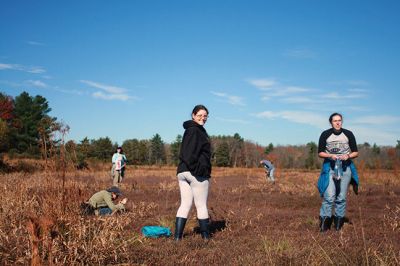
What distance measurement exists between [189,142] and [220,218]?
2.93m

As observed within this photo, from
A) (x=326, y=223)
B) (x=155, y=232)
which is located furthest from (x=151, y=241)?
(x=326, y=223)

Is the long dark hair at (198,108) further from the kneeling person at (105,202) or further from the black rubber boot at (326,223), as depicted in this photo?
the kneeling person at (105,202)

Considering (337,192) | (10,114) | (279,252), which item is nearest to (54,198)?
(279,252)

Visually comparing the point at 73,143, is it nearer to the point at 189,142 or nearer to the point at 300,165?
the point at 189,142

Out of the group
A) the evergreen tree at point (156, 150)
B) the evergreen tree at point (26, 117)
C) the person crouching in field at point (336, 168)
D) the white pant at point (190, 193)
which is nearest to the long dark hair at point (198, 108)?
the white pant at point (190, 193)

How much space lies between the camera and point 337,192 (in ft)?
22.1

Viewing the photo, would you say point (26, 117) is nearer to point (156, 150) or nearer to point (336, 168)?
point (156, 150)

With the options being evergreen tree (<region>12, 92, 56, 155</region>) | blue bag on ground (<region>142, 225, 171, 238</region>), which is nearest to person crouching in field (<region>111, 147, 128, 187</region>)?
blue bag on ground (<region>142, 225, 171, 238</region>)

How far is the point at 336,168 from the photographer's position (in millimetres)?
6613

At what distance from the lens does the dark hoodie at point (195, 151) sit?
5.46 m

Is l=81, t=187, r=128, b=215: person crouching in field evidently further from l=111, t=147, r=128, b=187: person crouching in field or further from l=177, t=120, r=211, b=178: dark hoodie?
l=111, t=147, r=128, b=187: person crouching in field

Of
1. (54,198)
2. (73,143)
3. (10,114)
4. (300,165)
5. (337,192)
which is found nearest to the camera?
(54,198)

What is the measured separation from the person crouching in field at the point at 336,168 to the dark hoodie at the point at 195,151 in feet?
7.70

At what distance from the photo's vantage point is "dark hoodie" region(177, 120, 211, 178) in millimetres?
5457
